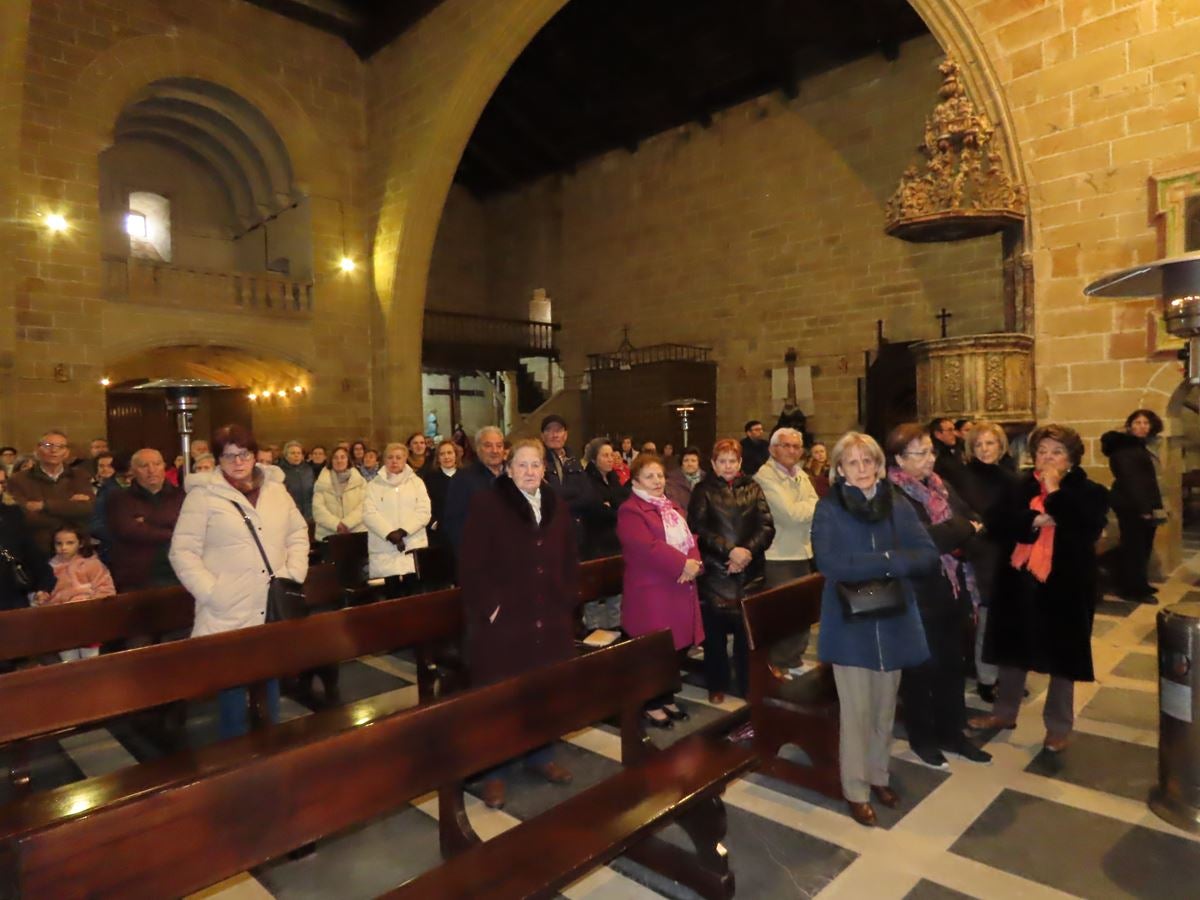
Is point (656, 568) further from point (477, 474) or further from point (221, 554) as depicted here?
point (221, 554)

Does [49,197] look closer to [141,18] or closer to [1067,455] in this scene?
[141,18]

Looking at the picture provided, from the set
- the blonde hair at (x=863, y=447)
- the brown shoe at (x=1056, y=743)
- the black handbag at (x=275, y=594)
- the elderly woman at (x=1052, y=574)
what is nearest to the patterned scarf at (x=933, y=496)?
the elderly woman at (x=1052, y=574)

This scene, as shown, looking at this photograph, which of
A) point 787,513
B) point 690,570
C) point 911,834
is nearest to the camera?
point 911,834

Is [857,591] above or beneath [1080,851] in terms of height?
above

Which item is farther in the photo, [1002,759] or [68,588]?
[68,588]

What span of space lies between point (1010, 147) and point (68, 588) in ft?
25.6

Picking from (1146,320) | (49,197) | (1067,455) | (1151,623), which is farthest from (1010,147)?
(49,197)

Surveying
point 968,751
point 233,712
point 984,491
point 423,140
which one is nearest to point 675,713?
point 968,751

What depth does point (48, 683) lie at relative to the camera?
2.44 metres

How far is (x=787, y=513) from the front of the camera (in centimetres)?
415

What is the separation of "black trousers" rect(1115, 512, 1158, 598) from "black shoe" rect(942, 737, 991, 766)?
11.8ft

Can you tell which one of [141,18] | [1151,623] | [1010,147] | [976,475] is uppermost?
[141,18]

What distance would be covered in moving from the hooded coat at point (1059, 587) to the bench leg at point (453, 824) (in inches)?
92.5

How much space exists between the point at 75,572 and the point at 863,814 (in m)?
4.24
